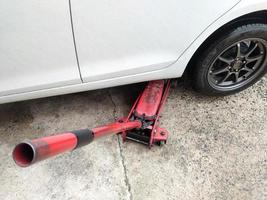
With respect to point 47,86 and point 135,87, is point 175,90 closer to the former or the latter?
point 135,87

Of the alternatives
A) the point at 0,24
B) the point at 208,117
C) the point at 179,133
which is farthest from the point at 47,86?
the point at 208,117

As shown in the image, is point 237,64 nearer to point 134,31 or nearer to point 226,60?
point 226,60

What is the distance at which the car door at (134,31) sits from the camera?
57.9 inches

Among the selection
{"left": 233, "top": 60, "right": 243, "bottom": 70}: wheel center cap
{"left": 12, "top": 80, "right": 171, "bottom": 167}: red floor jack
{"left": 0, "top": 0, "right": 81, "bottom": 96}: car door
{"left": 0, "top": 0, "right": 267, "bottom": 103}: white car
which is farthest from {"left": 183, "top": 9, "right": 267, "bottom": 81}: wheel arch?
{"left": 0, "top": 0, "right": 81, "bottom": 96}: car door

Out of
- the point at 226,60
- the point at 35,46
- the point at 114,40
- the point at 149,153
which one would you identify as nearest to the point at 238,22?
the point at 226,60

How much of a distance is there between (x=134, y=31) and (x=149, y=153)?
0.82 metres

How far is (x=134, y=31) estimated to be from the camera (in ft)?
5.16

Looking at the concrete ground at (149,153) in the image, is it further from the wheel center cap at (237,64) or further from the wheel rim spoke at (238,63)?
the wheel center cap at (237,64)

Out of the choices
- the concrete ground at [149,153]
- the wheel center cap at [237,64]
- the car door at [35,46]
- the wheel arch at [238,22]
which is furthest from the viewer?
the wheel center cap at [237,64]

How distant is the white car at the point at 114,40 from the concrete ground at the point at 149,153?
40 centimetres

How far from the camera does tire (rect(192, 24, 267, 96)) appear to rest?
1.79m

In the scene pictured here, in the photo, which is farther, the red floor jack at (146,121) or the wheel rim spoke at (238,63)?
the wheel rim spoke at (238,63)

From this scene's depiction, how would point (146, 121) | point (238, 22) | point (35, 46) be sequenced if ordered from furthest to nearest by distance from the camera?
1. point (146, 121)
2. point (238, 22)
3. point (35, 46)

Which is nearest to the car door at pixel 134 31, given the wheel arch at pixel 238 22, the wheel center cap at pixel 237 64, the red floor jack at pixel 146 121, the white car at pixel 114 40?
the white car at pixel 114 40
